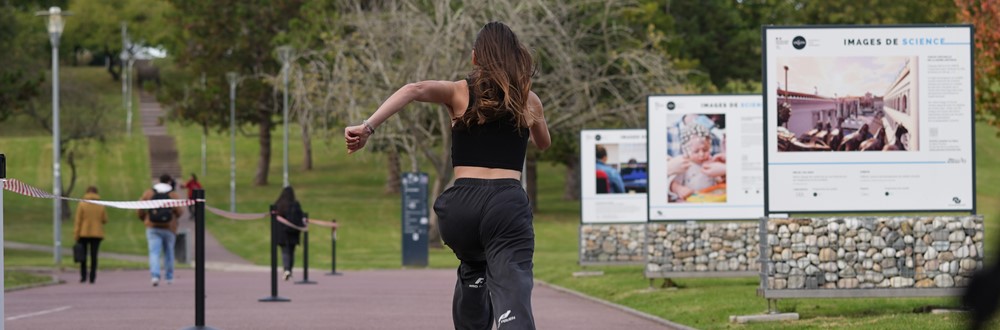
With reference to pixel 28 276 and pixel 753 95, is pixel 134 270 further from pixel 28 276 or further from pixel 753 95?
pixel 753 95

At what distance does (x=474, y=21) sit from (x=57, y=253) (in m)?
11.7

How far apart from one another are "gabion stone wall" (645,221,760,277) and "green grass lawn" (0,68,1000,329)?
32 cm

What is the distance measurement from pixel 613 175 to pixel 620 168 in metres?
0.18

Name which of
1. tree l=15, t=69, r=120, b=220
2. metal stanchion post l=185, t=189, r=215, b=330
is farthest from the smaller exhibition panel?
tree l=15, t=69, r=120, b=220

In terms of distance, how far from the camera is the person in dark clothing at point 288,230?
24562mm

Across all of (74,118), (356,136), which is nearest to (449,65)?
(74,118)

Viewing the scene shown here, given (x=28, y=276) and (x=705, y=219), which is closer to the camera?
(x=705, y=219)

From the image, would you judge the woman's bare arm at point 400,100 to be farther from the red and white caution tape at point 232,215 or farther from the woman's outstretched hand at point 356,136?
the red and white caution tape at point 232,215

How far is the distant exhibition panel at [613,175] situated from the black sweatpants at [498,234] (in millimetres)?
18851

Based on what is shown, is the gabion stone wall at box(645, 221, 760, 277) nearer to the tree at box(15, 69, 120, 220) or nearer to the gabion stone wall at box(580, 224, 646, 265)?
the gabion stone wall at box(580, 224, 646, 265)

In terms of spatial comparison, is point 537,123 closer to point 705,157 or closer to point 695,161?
point 705,157

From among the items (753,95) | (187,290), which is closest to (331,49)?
(187,290)

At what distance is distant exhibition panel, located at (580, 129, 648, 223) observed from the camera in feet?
81.9

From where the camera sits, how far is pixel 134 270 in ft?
96.6
